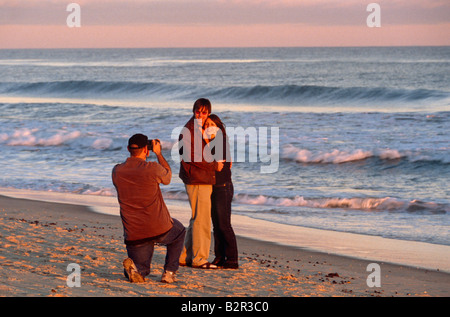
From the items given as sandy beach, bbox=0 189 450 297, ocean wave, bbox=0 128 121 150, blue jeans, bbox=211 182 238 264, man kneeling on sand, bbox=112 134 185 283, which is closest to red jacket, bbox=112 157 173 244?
man kneeling on sand, bbox=112 134 185 283

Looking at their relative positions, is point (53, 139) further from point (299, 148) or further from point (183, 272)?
point (183, 272)

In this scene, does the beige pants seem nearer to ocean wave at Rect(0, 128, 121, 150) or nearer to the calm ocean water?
the calm ocean water

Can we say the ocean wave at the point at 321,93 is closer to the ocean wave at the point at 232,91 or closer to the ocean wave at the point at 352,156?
the ocean wave at the point at 232,91

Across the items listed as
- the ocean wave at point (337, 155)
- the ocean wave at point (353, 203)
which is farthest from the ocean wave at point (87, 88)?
the ocean wave at point (353, 203)

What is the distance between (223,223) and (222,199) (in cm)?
25

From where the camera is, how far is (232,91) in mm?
40656

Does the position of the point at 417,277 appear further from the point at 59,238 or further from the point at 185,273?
the point at 59,238

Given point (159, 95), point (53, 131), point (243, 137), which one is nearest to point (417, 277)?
point (243, 137)

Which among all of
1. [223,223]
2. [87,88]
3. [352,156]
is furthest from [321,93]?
[223,223]

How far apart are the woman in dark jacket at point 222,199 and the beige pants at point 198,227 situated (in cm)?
11

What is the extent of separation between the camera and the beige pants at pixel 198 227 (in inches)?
253

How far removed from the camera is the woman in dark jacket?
20.6 ft

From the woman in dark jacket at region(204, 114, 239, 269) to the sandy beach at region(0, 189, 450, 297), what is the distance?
0.20 m
